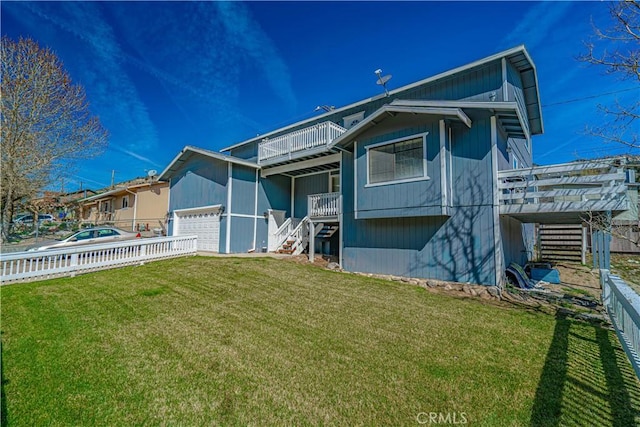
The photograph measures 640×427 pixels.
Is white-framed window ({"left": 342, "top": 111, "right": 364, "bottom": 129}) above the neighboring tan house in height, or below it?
above

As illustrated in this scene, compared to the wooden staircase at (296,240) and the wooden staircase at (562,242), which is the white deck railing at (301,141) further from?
the wooden staircase at (562,242)

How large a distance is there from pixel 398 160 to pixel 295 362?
693 cm

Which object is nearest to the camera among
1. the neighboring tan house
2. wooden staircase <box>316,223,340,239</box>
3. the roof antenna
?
the roof antenna

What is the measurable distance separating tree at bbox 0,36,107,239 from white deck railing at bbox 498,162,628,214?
21.6 meters

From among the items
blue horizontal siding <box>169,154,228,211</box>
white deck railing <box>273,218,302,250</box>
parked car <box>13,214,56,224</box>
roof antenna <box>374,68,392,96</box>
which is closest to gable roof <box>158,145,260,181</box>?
blue horizontal siding <box>169,154,228,211</box>

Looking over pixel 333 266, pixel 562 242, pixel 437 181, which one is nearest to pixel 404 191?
pixel 437 181

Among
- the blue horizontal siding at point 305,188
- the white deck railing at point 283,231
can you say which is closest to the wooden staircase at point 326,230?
the white deck railing at point 283,231

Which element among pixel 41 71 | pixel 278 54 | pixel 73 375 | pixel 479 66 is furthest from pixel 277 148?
pixel 41 71

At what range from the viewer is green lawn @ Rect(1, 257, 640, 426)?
2766mm

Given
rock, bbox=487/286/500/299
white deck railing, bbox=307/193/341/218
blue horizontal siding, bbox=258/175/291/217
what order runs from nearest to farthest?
rock, bbox=487/286/500/299 < white deck railing, bbox=307/193/341/218 < blue horizontal siding, bbox=258/175/291/217

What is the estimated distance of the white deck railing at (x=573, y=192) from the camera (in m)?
6.64

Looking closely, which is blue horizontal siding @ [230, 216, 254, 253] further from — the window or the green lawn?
the green lawn

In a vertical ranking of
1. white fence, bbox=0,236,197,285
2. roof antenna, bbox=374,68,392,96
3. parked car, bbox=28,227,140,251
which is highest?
roof antenna, bbox=374,68,392,96

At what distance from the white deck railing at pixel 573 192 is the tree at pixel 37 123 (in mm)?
21629
